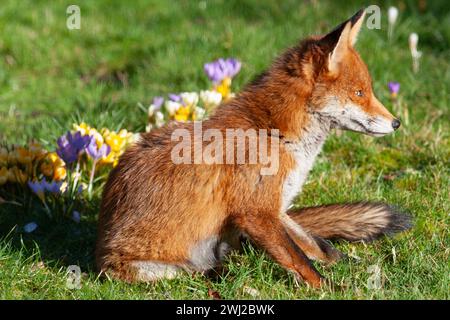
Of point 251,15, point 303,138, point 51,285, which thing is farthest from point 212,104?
point 251,15

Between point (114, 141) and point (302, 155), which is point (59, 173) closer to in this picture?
point (114, 141)

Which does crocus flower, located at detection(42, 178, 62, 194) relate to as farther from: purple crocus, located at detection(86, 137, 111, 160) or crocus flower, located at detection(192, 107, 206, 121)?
crocus flower, located at detection(192, 107, 206, 121)

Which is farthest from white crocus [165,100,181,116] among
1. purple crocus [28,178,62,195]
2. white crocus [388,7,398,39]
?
white crocus [388,7,398,39]

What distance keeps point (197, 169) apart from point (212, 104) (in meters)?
1.81

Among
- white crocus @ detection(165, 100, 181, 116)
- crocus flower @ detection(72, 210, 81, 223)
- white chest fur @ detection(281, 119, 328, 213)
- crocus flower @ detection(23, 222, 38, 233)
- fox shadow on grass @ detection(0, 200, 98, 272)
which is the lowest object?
fox shadow on grass @ detection(0, 200, 98, 272)

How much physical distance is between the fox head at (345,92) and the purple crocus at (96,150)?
5.35 ft

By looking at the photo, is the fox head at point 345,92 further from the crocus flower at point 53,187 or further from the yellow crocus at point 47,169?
the yellow crocus at point 47,169

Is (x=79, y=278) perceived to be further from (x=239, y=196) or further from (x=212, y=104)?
(x=212, y=104)

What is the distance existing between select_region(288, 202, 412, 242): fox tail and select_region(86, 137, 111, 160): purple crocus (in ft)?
4.48

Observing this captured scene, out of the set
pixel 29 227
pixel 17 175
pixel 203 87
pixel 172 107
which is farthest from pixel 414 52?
A: pixel 29 227

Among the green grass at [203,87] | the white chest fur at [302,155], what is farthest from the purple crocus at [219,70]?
the white chest fur at [302,155]

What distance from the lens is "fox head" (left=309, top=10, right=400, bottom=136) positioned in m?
4.31

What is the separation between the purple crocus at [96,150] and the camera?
5324 millimetres

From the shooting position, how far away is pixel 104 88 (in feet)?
25.3
